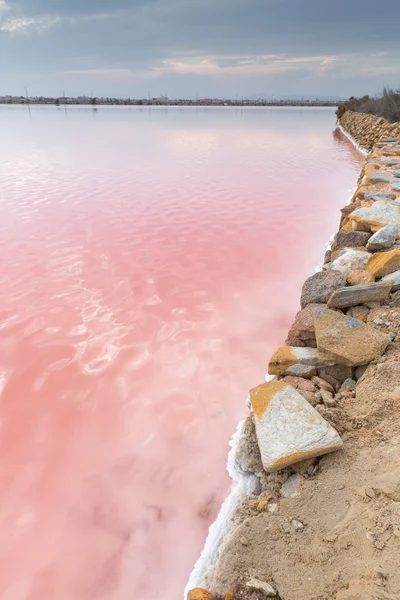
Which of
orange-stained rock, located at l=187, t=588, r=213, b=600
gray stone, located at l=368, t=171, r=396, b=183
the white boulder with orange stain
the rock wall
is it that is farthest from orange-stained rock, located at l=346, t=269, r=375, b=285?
A: the rock wall

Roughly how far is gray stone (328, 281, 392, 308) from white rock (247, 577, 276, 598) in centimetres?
225

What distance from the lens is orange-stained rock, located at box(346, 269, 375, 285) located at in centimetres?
357

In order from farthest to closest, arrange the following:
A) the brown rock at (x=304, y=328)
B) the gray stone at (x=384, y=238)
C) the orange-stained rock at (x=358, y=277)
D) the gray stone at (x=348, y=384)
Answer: the gray stone at (x=384, y=238) → the orange-stained rock at (x=358, y=277) → the brown rock at (x=304, y=328) → the gray stone at (x=348, y=384)

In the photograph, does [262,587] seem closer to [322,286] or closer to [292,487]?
[292,487]

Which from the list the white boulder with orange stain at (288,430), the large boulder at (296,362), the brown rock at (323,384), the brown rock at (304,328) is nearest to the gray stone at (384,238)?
the brown rock at (304,328)

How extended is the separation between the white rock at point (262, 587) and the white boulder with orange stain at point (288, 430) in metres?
0.59

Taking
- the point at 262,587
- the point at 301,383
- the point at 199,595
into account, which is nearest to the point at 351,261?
the point at 301,383

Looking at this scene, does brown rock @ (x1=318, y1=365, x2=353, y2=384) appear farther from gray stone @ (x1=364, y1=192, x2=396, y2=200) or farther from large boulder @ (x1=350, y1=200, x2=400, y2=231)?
gray stone @ (x1=364, y1=192, x2=396, y2=200)

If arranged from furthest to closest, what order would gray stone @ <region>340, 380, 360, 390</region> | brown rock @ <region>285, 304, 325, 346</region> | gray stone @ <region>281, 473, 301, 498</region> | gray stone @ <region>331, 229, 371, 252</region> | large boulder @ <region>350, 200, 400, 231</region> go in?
large boulder @ <region>350, 200, 400, 231</region>
gray stone @ <region>331, 229, 371, 252</region>
brown rock @ <region>285, 304, 325, 346</region>
gray stone @ <region>340, 380, 360, 390</region>
gray stone @ <region>281, 473, 301, 498</region>

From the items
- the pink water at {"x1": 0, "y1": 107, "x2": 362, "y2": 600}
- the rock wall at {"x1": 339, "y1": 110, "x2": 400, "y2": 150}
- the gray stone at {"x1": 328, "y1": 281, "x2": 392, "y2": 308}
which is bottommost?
the pink water at {"x1": 0, "y1": 107, "x2": 362, "y2": 600}

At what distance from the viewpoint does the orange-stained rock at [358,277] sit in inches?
141

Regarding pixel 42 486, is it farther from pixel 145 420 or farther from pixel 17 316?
pixel 17 316

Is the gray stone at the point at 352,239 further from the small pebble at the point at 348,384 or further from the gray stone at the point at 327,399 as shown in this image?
the gray stone at the point at 327,399

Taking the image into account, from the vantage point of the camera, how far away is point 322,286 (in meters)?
3.69
